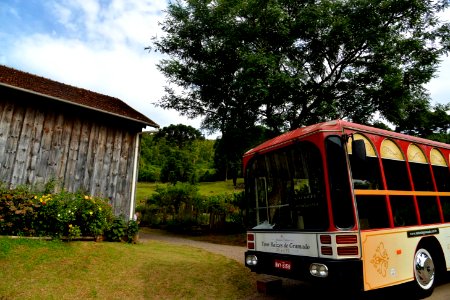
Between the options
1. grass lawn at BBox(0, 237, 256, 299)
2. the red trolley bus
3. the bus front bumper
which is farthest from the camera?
grass lawn at BBox(0, 237, 256, 299)

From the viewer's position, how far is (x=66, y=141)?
387 inches

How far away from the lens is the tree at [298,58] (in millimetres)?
12305

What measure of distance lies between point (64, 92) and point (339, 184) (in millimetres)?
10043

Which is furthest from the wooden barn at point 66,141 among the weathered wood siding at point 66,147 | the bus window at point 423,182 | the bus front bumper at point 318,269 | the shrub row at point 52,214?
the bus window at point 423,182

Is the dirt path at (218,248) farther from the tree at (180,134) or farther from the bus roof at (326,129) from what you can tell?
the tree at (180,134)

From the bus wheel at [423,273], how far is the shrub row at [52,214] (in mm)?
8060

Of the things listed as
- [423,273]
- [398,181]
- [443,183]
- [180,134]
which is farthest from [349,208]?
[180,134]

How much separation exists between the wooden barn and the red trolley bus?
622 centimetres

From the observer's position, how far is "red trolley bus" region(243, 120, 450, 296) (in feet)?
14.4

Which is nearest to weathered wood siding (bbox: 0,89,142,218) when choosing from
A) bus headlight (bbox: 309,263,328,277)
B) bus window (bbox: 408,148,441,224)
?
bus headlight (bbox: 309,263,328,277)

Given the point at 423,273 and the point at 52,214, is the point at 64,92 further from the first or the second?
the point at 423,273

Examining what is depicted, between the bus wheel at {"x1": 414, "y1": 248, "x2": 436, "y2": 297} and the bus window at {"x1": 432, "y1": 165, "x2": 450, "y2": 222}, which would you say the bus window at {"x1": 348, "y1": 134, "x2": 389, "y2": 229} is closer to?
the bus wheel at {"x1": 414, "y1": 248, "x2": 436, "y2": 297}

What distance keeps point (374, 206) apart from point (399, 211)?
81 cm

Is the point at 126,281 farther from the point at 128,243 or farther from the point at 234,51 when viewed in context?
the point at 234,51
